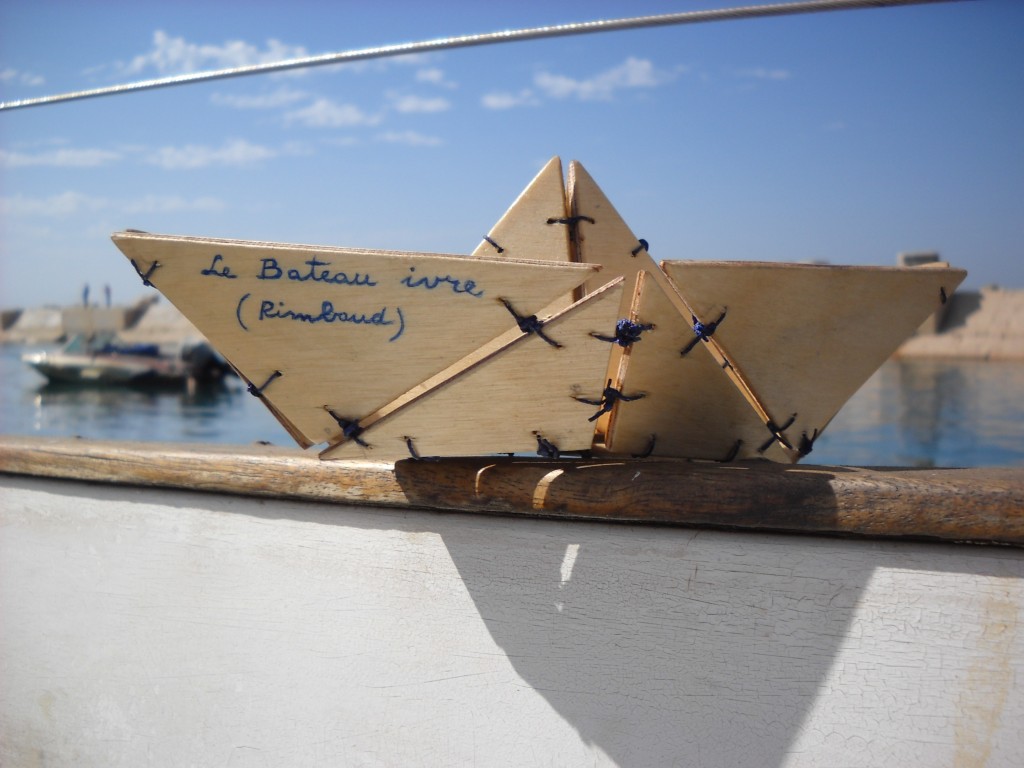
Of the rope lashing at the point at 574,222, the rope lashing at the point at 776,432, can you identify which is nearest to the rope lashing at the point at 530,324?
the rope lashing at the point at 574,222

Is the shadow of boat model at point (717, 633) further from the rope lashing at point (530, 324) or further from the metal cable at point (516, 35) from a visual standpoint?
the metal cable at point (516, 35)

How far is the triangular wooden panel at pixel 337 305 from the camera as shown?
152 centimetres

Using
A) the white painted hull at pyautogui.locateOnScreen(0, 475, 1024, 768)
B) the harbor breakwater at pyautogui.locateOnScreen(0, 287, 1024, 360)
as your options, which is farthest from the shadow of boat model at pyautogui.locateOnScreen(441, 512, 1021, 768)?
the harbor breakwater at pyautogui.locateOnScreen(0, 287, 1024, 360)

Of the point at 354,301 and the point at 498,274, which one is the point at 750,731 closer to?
the point at 498,274

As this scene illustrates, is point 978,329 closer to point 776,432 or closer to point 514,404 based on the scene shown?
point 776,432

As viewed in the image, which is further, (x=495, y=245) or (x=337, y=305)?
(x=495, y=245)

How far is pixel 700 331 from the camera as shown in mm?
1699

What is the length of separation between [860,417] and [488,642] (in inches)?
1115

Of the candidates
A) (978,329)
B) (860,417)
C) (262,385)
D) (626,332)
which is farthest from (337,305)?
(978,329)

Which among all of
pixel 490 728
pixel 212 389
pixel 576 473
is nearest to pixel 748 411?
pixel 576 473

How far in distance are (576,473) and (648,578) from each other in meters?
0.25

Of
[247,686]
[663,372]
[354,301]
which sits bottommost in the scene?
[247,686]

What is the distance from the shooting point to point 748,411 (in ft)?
6.11

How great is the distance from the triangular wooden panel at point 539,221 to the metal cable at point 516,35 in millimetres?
305
